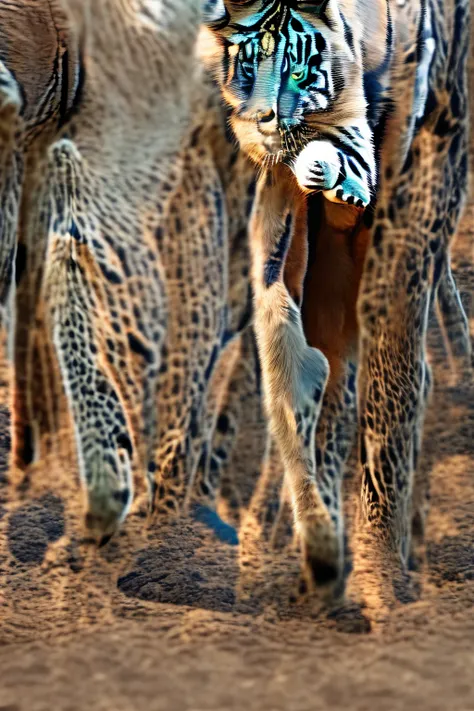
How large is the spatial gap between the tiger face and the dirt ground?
67 cm

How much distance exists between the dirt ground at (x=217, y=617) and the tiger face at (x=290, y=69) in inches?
26.6

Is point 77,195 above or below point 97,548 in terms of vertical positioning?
above

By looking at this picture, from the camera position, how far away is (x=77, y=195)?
12.4 ft

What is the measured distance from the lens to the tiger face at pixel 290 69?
11.5 ft

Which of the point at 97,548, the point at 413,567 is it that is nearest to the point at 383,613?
the point at 413,567

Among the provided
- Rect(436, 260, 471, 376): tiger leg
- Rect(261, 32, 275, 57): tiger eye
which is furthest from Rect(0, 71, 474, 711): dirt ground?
Rect(261, 32, 275, 57): tiger eye

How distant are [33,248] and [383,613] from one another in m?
1.68

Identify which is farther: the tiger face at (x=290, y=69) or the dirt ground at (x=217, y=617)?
the tiger face at (x=290, y=69)

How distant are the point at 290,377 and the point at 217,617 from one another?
0.81 metres

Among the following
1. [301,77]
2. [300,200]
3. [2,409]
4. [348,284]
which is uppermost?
[301,77]

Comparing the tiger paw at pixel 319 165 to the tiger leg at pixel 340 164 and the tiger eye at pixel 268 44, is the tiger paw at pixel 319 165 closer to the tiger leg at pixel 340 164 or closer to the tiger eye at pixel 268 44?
the tiger leg at pixel 340 164

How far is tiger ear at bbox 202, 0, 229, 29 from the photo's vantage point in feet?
11.8

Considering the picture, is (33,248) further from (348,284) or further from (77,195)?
(348,284)

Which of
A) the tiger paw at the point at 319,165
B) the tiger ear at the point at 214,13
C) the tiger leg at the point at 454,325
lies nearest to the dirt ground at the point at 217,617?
the tiger leg at the point at 454,325
